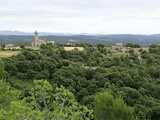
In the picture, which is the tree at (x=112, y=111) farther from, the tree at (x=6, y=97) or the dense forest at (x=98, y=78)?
the tree at (x=6, y=97)

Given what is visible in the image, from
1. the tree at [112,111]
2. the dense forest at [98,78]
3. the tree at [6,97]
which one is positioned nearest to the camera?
the tree at [6,97]

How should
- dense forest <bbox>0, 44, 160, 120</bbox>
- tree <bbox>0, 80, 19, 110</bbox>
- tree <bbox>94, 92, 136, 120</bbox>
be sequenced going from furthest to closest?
dense forest <bbox>0, 44, 160, 120</bbox>, tree <bbox>94, 92, 136, 120</bbox>, tree <bbox>0, 80, 19, 110</bbox>

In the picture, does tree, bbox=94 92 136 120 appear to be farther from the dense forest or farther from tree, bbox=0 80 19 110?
tree, bbox=0 80 19 110

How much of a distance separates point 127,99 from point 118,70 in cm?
1151

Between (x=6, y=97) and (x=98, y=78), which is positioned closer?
(x=6, y=97)

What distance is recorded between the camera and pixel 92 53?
63.7 meters

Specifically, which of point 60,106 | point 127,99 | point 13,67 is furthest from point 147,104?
point 60,106

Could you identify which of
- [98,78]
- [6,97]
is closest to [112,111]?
[6,97]

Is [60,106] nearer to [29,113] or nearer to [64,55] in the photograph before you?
[29,113]

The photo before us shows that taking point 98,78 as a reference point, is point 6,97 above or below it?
above

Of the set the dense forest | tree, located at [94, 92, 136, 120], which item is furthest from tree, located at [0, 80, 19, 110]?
tree, located at [94, 92, 136, 120]

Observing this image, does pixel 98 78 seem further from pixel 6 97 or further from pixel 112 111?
pixel 6 97

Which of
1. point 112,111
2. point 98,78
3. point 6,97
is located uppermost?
point 6,97

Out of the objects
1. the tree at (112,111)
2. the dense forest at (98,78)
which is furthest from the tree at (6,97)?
the tree at (112,111)
